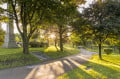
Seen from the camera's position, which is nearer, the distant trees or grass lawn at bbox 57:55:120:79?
grass lawn at bbox 57:55:120:79

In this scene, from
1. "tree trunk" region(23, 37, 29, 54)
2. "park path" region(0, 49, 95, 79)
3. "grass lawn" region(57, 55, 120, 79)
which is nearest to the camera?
"grass lawn" region(57, 55, 120, 79)

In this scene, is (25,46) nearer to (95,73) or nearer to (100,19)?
(95,73)

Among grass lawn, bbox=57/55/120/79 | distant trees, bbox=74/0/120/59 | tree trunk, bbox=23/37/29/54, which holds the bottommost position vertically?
grass lawn, bbox=57/55/120/79

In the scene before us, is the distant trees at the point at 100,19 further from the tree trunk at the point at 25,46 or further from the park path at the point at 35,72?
the tree trunk at the point at 25,46

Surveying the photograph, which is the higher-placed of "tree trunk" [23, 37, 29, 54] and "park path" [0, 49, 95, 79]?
"tree trunk" [23, 37, 29, 54]

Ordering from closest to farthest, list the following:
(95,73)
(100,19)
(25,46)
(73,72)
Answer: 1. (95,73)
2. (73,72)
3. (25,46)
4. (100,19)

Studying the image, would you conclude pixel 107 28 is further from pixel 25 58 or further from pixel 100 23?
pixel 25 58

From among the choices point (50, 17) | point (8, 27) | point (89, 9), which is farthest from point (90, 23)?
point (8, 27)

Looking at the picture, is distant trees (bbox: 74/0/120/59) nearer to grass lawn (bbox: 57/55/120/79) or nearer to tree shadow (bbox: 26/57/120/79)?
grass lawn (bbox: 57/55/120/79)

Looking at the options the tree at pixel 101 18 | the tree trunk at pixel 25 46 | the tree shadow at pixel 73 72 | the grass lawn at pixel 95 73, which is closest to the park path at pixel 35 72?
the tree shadow at pixel 73 72

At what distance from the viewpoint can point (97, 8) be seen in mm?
13258

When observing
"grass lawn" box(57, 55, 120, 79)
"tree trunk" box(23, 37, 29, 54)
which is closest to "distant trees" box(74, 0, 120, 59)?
"grass lawn" box(57, 55, 120, 79)

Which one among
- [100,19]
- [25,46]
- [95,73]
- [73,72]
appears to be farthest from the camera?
[100,19]

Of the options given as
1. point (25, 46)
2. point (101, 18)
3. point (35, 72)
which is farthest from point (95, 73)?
point (101, 18)
